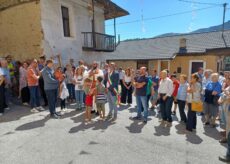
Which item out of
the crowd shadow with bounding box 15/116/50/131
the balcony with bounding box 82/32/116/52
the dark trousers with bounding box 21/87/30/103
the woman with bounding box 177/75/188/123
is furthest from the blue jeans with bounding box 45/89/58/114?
the balcony with bounding box 82/32/116/52

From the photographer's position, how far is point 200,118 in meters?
6.37

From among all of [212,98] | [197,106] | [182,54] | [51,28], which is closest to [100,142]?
[197,106]

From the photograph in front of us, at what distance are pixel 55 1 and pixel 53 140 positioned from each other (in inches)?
294

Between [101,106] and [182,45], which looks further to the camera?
[182,45]

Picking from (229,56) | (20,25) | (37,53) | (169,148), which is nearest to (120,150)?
(169,148)

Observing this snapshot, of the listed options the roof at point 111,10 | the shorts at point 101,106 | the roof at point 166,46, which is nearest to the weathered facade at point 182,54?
the roof at point 166,46

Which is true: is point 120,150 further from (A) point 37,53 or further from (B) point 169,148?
(A) point 37,53

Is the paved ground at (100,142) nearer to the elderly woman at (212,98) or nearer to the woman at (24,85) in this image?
the elderly woman at (212,98)

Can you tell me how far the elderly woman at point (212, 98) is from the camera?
209 inches

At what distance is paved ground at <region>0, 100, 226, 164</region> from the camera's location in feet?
11.5

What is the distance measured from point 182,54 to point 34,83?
15.0 metres

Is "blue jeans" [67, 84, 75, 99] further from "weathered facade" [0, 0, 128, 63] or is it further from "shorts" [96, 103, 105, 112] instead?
"shorts" [96, 103, 105, 112]

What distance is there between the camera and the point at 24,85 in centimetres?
722

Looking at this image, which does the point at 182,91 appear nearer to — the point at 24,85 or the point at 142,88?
the point at 142,88
